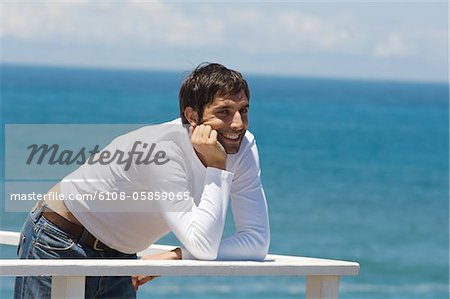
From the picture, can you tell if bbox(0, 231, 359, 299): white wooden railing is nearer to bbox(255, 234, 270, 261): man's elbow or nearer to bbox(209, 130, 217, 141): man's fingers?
bbox(255, 234, 270, 261): man's elbow

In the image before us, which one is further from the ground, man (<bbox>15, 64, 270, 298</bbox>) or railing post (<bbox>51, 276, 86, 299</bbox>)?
man (<bbox>15, 64, 270, 298</bbox>)

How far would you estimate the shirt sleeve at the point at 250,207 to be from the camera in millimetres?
3621

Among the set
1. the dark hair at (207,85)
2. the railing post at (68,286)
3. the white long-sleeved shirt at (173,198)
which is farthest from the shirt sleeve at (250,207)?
the railing post at (68,286)

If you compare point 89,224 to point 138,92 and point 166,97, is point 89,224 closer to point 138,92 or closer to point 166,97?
point 166,97

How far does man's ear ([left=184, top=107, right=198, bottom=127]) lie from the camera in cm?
372

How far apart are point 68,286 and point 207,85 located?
0.82 m

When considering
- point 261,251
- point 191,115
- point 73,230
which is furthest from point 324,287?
point 73,230

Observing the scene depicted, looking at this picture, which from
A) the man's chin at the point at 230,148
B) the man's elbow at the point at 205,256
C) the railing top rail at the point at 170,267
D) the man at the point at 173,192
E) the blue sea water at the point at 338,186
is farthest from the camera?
the blue sea water at the point at 338,186

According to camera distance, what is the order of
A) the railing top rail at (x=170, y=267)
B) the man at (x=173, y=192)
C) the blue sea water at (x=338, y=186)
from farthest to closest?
the blue sea water at (x=338, y=186), the man at (x=173, y=192), the railing top rail at (x=170, y=267)

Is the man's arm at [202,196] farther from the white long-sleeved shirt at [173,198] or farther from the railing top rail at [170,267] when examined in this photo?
the railing top rail at [170,267]

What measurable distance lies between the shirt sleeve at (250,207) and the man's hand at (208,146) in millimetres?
121

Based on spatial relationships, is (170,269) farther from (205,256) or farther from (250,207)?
(250,207)

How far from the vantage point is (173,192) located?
355 centimetres

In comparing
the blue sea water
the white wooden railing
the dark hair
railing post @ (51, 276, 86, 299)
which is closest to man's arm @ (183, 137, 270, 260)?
the white wooden railing
